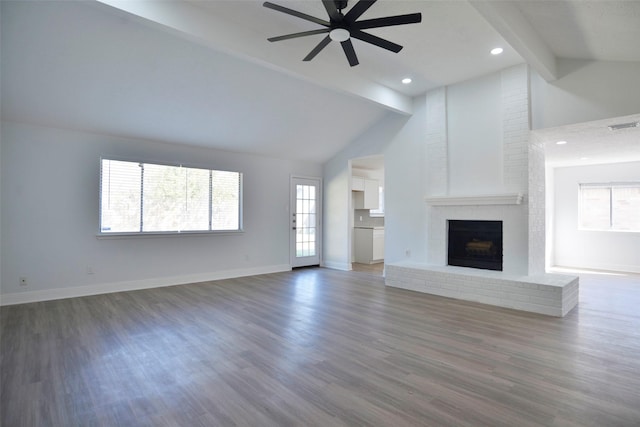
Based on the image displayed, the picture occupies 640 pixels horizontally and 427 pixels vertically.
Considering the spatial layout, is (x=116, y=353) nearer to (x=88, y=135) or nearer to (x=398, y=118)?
(x=88, y=135)

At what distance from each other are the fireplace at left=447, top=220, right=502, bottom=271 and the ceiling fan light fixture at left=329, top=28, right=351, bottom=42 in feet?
12.0

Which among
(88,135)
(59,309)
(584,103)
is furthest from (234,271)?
(584,103)

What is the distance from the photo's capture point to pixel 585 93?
4.12 meters

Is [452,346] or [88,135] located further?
[88,135]

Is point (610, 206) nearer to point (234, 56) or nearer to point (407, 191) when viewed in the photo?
point (407, 191)

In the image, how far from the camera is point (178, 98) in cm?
452

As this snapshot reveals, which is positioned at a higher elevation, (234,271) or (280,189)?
(280,189)

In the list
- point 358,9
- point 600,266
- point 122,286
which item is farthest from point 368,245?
point 358,9

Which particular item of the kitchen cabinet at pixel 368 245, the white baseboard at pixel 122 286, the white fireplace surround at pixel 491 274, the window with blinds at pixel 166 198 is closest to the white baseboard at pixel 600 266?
the white fireplace surround at pixel 491 274

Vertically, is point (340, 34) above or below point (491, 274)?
above

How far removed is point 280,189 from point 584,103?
17.2 ft

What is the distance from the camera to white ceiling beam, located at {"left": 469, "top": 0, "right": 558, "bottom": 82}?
286 cm

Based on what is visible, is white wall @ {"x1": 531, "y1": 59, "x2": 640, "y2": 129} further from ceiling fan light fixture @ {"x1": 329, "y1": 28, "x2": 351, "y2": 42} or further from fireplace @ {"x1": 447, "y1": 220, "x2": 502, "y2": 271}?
ceiling fan light fixture @ {"x1": 329, "y1": 28, "x2": 351, "y2": 42}

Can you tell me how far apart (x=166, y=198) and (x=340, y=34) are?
165 inches
